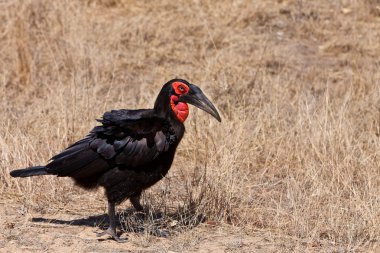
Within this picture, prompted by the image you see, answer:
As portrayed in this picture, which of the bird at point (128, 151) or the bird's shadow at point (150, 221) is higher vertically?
the bird at point (128, 151)

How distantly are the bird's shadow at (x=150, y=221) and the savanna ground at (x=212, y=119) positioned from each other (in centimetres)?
1

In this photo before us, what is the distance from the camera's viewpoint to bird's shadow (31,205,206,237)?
519cm

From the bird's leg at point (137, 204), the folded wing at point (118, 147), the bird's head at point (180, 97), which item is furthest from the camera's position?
the bird's leg at point (137, 204)

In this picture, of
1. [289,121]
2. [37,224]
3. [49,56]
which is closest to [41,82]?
[49,56]

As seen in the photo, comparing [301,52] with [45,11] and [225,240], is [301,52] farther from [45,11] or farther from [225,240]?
[225,240]

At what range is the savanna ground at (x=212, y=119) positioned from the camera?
520 cm

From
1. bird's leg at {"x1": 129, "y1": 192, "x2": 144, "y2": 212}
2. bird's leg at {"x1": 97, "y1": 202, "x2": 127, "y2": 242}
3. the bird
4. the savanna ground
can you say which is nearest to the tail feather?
the bird

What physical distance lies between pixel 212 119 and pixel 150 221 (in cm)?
184

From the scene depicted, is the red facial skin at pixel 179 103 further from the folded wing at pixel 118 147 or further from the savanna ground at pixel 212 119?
the savanna ground at pixel 212 119

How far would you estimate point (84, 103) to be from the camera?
23.1ft

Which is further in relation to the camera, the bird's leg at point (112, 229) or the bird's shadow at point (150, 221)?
the bird's shadow at point (150, 221)

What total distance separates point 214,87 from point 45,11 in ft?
8.55

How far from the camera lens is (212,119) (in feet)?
22.4

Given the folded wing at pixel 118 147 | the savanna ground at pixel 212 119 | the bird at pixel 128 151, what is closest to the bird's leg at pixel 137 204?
the savanna ground at pixel 212 119
